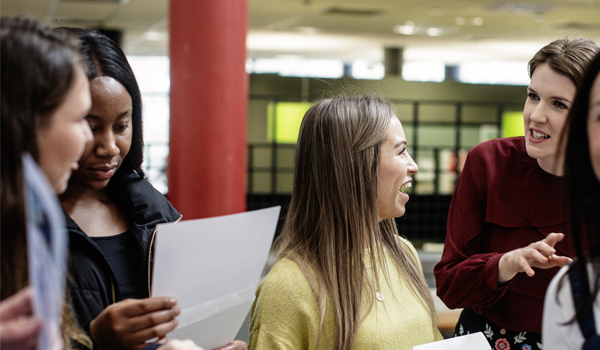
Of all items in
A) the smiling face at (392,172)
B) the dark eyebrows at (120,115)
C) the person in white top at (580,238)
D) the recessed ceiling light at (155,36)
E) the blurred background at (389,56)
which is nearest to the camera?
the person in white top at (580,238)

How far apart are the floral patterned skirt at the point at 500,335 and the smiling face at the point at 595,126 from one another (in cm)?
68

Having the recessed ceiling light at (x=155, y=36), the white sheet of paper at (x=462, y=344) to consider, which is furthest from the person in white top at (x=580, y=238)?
the recessed ceiling light at (x=155, y=36)

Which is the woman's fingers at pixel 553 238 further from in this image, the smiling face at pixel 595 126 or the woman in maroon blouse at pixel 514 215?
the smiling face at pixel 595 126

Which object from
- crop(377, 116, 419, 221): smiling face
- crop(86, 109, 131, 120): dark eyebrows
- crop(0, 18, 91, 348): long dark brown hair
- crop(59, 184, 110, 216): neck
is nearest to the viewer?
crop(0, 18, 91, 348): long dark brown hair

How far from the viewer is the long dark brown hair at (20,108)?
68 cm

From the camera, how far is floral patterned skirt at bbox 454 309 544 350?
56.1 inches

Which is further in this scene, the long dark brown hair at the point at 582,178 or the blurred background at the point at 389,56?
the blurred background at the point at 389,56

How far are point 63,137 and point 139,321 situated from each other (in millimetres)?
359

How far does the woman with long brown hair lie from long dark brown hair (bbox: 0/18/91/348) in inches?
26.9

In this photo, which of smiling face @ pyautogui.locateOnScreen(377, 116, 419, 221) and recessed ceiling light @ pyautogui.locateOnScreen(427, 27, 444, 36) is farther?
recessed ceiling light @ pyautogui.locateOnScreen(427, 27, 444, 36)

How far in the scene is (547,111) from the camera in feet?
4.52

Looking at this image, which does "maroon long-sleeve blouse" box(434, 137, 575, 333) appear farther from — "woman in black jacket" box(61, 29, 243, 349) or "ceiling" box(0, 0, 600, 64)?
"ceiling" box(0, 0, 600, 64)

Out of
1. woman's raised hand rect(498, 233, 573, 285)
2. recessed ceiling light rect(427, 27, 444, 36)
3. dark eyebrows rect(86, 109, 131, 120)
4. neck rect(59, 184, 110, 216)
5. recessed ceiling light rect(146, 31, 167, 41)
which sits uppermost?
recessed ceiling light rect(427, 27, 444, 36)

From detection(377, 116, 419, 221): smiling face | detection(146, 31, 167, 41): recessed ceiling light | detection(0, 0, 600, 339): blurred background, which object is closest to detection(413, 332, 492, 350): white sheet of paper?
detection(377, 116, 419, 221): smiling face
